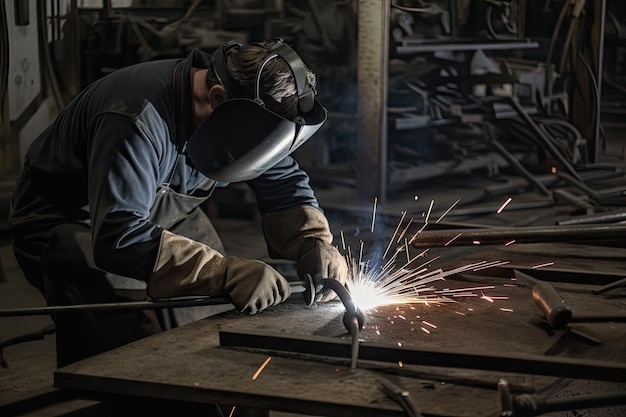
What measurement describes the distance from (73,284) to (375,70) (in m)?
3.57

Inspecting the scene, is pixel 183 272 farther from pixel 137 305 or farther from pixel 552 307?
pixel 552 307

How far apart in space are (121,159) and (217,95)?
309 mm

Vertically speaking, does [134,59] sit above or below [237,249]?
above

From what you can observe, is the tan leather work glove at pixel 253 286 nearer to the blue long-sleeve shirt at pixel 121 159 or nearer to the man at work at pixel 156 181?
the man at work at pixel 156 181

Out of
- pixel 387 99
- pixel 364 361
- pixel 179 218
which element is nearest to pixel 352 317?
pixel 364 361

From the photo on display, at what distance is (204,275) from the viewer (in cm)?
241

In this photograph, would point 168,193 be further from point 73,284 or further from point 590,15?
point 590,15

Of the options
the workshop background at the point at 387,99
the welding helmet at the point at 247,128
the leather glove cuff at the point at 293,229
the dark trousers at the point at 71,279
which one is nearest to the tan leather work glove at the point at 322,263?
the leather glove cuff at the point at 293,229

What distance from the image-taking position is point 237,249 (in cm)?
609

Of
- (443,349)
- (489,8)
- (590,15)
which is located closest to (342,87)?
(489,8)

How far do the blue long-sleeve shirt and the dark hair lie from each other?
9 cm

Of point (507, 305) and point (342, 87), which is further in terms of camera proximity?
point (342, 87)

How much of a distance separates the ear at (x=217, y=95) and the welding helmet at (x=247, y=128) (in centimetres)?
Answer: 3

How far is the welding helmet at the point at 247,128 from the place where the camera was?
7.87ft
